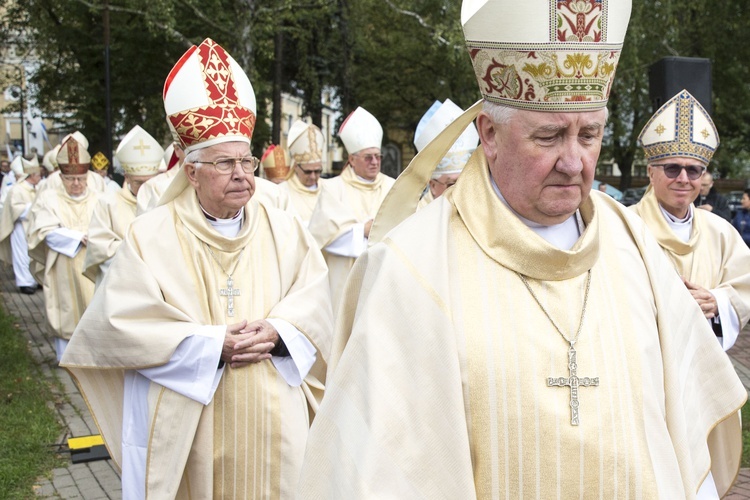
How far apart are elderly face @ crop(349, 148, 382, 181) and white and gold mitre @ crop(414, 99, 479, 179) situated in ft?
9.56

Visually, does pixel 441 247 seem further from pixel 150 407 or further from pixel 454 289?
pixel 150 407

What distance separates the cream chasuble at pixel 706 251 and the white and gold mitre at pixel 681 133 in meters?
0.28

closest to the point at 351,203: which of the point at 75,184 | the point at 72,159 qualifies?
the point at 75,184

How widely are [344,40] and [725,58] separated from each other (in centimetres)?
918

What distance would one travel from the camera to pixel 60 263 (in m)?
9.93

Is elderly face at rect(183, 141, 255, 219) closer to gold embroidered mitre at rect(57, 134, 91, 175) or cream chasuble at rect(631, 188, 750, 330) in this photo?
cream chasuble at rect(631, 188, 750, 330)

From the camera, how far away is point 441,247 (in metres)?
2.58

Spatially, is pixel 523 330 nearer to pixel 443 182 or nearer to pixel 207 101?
pixel 207 101

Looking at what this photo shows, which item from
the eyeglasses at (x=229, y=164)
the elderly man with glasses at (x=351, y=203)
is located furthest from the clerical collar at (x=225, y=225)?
the elderly man with glasses at (x=351, y=203)

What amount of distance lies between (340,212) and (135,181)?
2135mm

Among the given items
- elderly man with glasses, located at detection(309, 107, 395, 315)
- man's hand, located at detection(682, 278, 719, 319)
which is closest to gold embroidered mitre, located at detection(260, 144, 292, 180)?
elderly man with glasses, located at detection(309, 107, 395, 315)

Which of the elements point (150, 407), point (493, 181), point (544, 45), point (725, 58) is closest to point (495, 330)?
point (493, 181)

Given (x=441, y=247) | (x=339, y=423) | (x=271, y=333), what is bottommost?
(x=271, y=333)

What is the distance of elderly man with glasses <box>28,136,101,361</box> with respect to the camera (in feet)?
32.0
